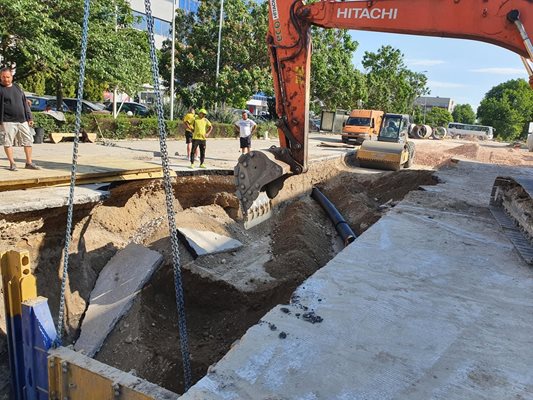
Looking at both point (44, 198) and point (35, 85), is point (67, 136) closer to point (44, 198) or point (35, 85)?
point (44, 198)

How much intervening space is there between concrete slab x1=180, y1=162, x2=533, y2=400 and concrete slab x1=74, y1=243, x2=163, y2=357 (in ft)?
10.2

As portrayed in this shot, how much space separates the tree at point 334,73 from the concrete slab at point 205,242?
1021 inches

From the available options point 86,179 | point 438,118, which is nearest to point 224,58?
point 86,179

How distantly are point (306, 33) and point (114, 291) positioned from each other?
4.57m

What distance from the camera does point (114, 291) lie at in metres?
6.19

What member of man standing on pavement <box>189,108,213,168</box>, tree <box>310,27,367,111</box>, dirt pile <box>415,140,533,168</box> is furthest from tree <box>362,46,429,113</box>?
man standing on pavement <box>189,108,213,168</box>

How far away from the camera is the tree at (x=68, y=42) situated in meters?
11.8

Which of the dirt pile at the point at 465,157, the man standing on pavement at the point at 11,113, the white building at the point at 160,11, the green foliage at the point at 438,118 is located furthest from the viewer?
the green foliage at the point at 438,118

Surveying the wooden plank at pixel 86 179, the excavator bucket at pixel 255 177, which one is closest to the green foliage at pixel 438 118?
the wooden plank at pixel 86 179

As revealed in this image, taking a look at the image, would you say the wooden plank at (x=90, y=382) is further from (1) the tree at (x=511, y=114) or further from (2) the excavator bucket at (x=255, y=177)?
(1) the tree at (x=511, y=114)

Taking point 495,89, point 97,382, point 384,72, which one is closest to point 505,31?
point 97,382

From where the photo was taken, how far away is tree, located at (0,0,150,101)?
38.7 ft

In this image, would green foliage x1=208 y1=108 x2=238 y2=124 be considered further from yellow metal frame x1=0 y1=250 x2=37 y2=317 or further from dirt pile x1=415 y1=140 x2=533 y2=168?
yellow metal frame x1=0 y1=250 x2=37 y2=317

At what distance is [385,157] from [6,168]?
12.7m
